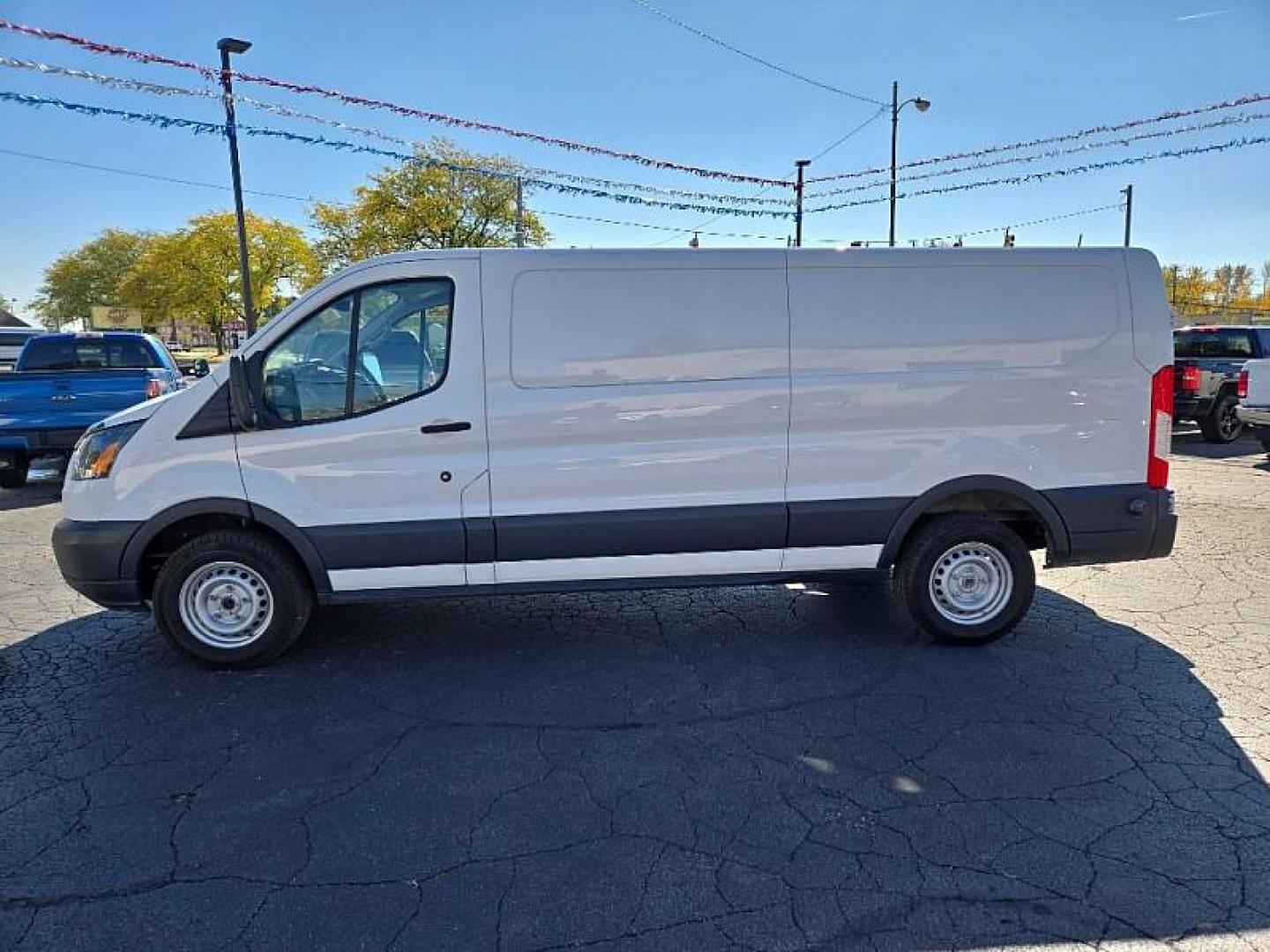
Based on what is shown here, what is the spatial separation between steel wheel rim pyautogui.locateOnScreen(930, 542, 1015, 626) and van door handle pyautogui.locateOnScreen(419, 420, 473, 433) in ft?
9.11

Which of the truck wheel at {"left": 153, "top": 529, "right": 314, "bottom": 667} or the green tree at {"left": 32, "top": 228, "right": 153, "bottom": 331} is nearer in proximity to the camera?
the truck wheel at {"left": 153, "top": 529, "right": 314, "bottom": 667}

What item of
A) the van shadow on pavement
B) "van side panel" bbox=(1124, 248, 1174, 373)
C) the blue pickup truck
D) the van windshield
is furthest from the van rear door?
the van windshield

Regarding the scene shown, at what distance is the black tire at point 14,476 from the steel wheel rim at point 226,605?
7.78m

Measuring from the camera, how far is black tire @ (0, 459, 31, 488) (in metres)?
9.80

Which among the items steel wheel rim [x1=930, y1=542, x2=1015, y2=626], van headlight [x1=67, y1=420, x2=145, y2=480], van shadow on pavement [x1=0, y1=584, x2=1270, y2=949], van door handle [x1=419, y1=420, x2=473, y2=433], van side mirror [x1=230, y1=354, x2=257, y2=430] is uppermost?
van side mirror [x1=230, y1=354, x2=257, y2=430]

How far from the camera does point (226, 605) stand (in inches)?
165

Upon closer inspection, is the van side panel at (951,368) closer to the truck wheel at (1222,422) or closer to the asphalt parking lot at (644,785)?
the asphalt parking lot at (644,785)

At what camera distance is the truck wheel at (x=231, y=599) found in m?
4.10

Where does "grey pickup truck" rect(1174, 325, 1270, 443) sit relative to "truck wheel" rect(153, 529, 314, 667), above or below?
above

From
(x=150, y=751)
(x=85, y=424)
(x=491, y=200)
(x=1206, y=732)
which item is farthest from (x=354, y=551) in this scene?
(x=491, y=200)

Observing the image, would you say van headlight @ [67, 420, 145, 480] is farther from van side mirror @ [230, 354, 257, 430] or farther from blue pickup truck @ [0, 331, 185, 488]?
blue pickup truck @ [0, 331, 185, 488]

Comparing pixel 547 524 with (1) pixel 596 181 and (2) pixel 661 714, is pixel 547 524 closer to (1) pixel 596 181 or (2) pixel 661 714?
(2) pixel 661 714

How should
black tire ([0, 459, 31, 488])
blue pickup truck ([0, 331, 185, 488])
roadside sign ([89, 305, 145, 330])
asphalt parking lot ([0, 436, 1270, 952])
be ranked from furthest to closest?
roadside sign ([89, 305, 145, 330]) < black tire ([0, 459, 31, 488]) < blue pickup truck ([0, 331, 185, 488]) < asphalt parking lot ([0, 436, 1270, 952])

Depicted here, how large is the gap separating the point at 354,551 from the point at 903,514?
10.0ft
